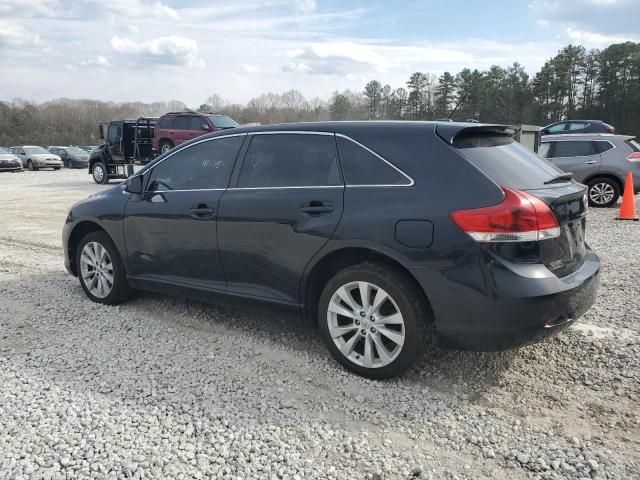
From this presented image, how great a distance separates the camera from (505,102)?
5656 cm

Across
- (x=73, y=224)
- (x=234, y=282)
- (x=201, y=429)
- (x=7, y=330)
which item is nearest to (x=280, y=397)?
(x=201, y=429)

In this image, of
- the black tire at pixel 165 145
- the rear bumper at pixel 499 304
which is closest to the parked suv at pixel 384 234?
the rear bumper at pixel 499 304

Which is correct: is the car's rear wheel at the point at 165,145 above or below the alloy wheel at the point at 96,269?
above

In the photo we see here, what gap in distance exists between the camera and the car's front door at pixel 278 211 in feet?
11.8

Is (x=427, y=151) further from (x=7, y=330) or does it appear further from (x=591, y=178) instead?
(x=591, y=178)

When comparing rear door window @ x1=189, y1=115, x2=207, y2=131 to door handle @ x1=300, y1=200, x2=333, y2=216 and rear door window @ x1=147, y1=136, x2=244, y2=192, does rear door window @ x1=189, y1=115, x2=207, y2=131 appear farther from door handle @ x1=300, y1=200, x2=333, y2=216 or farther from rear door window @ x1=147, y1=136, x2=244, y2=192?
door handle @ x1=300, y1=200, x2=333, y2=216

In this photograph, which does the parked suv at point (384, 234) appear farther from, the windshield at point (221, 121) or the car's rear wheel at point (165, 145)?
the car's rear wheel at point (165, 145)

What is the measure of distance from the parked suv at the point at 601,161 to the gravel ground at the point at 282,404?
8252mm

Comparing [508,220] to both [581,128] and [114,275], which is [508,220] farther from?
[581,128]

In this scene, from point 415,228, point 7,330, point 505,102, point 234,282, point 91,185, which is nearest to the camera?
point 415,228

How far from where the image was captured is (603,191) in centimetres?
1218

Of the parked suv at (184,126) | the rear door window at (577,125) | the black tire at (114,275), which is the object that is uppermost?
the rear door window at (577,125)

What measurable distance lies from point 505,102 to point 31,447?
5985 centimetres

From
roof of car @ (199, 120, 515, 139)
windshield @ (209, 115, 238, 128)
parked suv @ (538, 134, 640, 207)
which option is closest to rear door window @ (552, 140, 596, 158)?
parked suv @ (538, 134, 640, 207)
